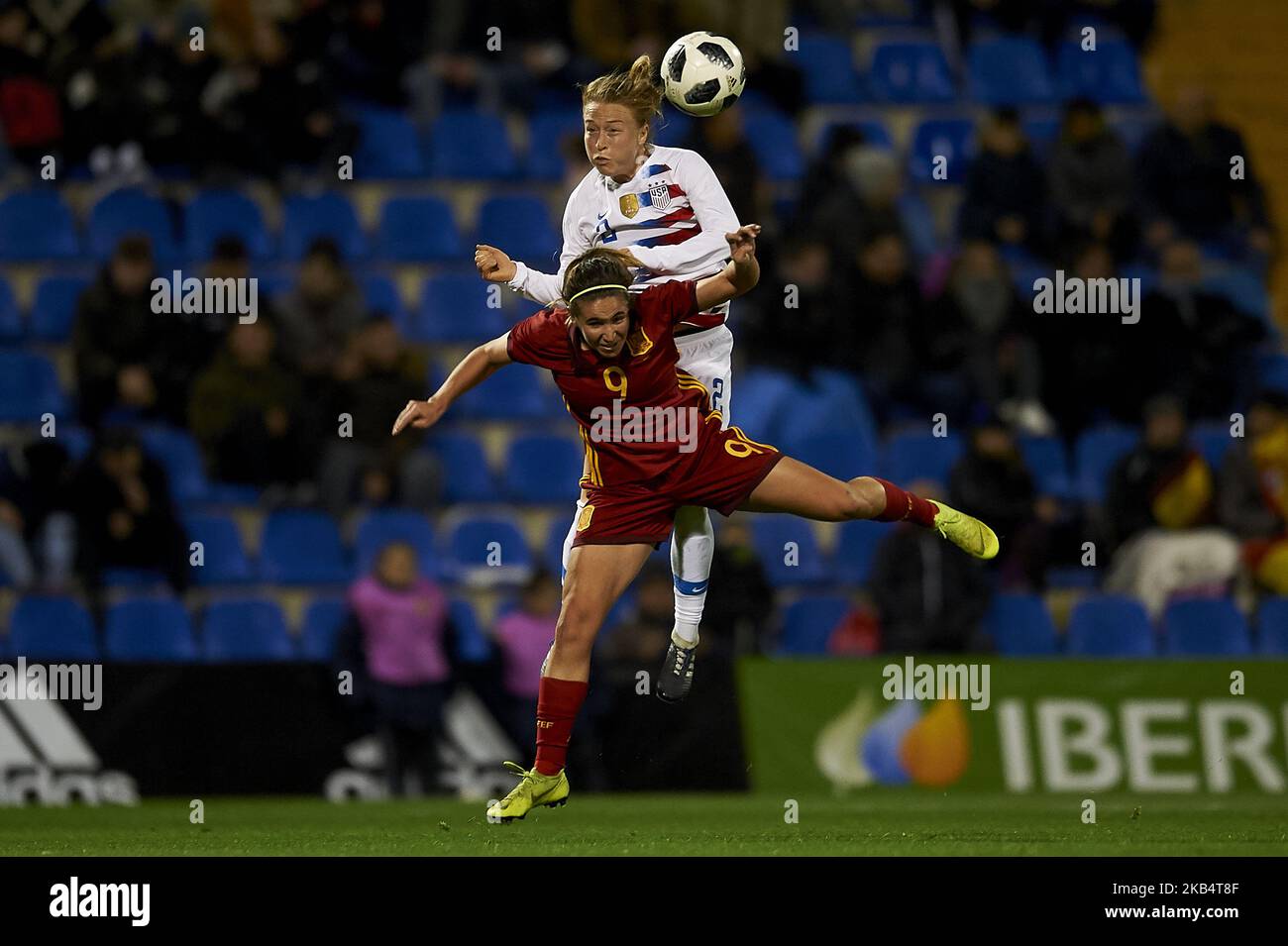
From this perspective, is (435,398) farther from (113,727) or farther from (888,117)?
(888,117)

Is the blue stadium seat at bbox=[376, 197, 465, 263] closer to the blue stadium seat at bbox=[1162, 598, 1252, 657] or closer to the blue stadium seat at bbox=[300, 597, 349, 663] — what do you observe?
the blue stadium seat at bbox=[300, 597, 349, 663]

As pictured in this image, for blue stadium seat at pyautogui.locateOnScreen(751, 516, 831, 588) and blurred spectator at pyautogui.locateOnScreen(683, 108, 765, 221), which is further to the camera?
blurred spectator at pyautogui.locateOnScreen(683, 108, 765, 221)

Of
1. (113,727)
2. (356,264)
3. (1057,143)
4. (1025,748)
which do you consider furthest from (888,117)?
(113,727)

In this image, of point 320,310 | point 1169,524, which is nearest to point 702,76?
point 320,310

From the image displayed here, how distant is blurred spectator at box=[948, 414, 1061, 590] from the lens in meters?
13.5

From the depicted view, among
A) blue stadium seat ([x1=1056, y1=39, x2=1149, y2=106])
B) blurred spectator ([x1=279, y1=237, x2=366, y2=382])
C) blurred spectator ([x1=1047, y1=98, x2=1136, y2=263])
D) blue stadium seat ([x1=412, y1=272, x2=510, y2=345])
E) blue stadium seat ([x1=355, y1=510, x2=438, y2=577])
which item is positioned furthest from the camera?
blue stadium seat ([x1=1056, y1=39, x2=1149, y2=106])

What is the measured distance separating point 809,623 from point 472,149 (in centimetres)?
483

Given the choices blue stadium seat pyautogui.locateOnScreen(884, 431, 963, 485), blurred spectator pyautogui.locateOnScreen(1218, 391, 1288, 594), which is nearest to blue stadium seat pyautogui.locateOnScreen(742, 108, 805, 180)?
blue stadium seat pyautogui.locateOnScreen(884, 431, 963, 485)

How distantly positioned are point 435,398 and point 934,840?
3.03 meters

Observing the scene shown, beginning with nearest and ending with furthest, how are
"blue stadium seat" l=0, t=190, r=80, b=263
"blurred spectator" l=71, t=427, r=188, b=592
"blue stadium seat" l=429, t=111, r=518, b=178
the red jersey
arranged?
1. the red jersey
2. "blurred spectator" l=71, t=427, r=188, b=592
3. "blue stadium seat" l=0, t=190, r=80, b=263
4. "blue stadium seat" l=429, t=111, r=518, b=178

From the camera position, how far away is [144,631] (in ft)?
45.4

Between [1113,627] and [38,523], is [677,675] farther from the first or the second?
[38,523]

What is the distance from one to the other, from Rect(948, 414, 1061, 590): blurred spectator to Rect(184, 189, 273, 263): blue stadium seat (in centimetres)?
565

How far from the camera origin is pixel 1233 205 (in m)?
15.9
